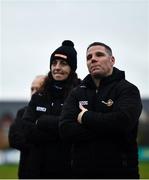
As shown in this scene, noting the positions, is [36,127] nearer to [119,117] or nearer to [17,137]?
[17,137]

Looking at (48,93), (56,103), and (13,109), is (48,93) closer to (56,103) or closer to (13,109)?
Answer: (56,103)

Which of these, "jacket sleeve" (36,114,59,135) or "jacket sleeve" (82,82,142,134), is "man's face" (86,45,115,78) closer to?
"jacket sleeve" (82,82,142,134)

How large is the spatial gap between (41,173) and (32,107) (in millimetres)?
720

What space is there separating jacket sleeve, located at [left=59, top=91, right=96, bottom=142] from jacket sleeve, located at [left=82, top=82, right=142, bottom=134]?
0.23ft

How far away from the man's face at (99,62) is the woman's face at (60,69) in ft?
2.80

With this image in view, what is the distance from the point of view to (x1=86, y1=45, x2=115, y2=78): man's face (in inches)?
261

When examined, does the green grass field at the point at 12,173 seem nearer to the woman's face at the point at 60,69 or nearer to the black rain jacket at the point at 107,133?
the woman's face at the point at 60,69

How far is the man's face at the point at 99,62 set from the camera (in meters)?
6.64

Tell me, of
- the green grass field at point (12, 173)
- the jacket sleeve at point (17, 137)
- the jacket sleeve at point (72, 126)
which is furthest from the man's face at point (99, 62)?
the green grass field at point (12, 173)

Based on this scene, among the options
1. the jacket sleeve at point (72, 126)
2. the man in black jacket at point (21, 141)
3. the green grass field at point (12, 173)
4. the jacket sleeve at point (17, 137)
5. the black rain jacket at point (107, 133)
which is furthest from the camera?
the green grass field at point (12, 173)

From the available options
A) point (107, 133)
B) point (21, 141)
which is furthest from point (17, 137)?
point (107, 133)

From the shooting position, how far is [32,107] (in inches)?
302

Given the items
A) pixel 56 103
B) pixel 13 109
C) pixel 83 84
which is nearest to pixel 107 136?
pixel 83 84

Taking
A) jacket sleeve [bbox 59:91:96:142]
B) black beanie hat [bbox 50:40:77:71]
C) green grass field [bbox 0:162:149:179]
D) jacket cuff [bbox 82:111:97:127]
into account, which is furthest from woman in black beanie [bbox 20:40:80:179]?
green grass field [bbox 0:162:149:179]
